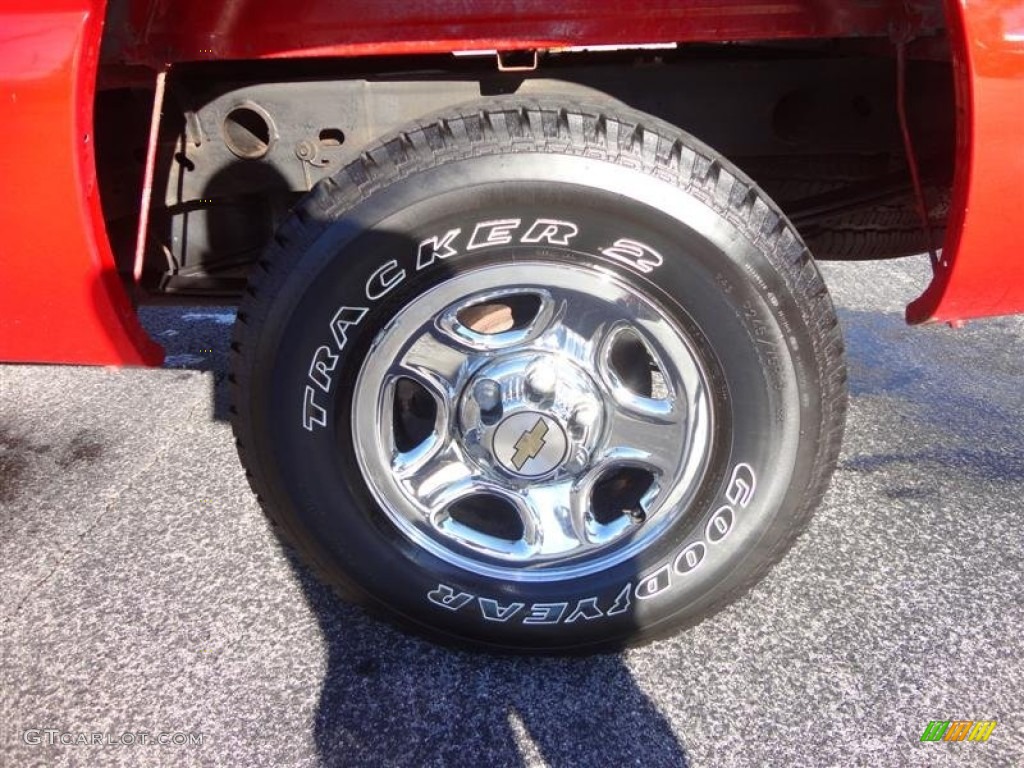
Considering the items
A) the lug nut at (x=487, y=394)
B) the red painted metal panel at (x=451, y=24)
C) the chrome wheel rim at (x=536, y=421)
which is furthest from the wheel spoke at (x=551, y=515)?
the red painted metal panel at (x=451, y=24)

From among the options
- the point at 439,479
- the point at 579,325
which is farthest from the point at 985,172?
the point at 439,479

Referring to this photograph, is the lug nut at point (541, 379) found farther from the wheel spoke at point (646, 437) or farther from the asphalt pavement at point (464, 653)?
the asphalt pavement at point (464, 653)

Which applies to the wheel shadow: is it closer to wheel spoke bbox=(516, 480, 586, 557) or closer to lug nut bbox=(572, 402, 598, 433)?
wheel spoke bbox=(516, 480, 586, 557)

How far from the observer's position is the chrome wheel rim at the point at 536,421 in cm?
161

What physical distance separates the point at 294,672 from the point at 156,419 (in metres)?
1.49

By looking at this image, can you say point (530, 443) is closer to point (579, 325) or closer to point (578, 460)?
point (578, 460)

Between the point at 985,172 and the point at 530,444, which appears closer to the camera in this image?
the point at 985,172

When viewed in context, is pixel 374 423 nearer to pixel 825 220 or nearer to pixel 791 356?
pixel 791 356

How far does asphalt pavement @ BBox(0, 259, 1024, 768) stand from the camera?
164 cm

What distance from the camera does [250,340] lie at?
158 cm

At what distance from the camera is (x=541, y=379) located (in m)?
1.69
